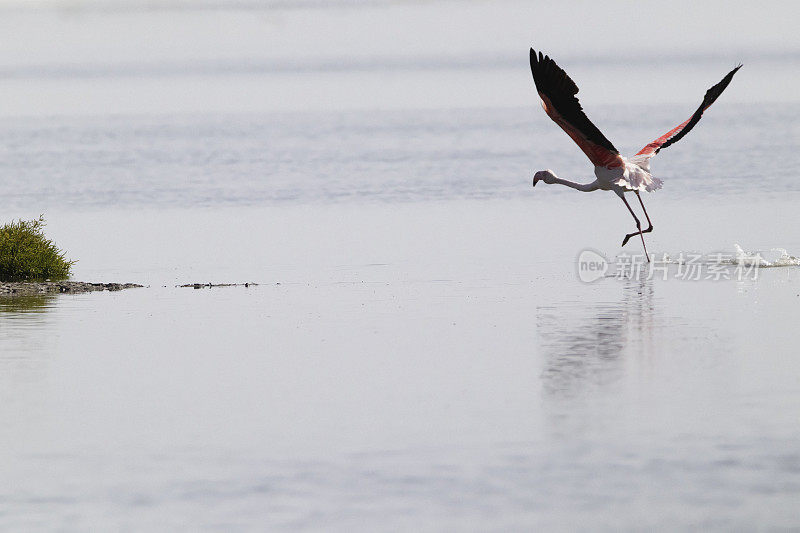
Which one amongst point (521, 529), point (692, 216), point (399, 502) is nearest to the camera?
point (521, 529)

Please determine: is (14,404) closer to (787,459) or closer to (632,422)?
(632,422)

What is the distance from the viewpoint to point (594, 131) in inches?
675

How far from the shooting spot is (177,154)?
58219 millimetres

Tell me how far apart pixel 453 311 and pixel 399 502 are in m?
7.14

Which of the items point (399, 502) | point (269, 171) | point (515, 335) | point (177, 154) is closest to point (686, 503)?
point (399, 502)

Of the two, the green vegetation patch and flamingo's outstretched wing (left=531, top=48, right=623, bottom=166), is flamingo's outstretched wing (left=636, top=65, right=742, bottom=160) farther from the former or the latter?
the green vegetation patch

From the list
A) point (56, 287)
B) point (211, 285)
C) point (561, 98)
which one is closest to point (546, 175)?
point (561, 98)

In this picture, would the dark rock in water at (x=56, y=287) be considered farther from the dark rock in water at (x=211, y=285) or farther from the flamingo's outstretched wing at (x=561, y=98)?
the flamingo's outstretched wing at (x=561, y=98)

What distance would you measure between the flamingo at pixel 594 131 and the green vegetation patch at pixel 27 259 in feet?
20.3

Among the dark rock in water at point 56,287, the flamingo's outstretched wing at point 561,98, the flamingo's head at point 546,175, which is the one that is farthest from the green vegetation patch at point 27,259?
the flamingo's outstretched wing at point 561,98

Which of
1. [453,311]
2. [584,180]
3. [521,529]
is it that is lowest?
[521,529]

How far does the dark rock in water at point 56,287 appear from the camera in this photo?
17344 mm
